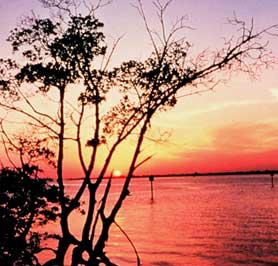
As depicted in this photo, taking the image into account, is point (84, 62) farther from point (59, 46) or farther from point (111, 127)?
point (111, 127)

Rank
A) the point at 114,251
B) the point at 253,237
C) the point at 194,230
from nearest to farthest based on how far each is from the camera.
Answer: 1. the point at 114,251
2. the point at 253,237
3. the point at 194,230

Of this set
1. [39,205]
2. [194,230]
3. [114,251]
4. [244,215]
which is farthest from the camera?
[244,215]

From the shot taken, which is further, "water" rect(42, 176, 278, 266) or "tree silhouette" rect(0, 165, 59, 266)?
"water" rect(42, 176, 278, 266)

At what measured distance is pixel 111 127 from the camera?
68.5 ft

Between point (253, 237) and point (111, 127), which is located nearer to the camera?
point (111, 127)

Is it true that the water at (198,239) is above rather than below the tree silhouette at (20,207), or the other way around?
below

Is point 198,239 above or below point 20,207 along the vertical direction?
below

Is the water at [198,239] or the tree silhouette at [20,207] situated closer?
the tree silhouette at [20,207]

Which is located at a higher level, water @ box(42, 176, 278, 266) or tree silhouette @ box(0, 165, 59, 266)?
tree silhouette @ box(0, 165, 59, 266)

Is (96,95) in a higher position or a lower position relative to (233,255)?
higher


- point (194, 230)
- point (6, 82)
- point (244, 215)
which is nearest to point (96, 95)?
point (6, 82)

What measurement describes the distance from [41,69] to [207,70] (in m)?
6.69

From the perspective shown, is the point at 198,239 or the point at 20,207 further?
the point at 198,239

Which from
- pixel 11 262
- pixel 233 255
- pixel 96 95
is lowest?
pixel 233 255
